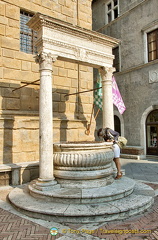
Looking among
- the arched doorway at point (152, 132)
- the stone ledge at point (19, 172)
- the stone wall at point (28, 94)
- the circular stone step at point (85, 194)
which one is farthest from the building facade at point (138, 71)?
the circular stone step at point (85, 194)

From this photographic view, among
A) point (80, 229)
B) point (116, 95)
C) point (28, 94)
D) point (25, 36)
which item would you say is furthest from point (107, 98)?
point (80, 229)

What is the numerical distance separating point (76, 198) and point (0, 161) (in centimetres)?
344

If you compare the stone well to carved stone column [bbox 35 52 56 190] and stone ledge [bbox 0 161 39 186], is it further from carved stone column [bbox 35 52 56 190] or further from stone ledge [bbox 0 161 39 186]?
stone ledge [bbox 0 161 39 186]

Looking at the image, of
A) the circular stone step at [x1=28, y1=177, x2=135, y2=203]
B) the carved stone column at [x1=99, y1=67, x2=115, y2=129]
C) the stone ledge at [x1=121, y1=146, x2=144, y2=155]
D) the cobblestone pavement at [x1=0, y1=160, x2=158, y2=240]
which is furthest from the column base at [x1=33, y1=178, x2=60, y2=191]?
the stone ledge at [x1=121, y1=146, x2=144, y2=155]

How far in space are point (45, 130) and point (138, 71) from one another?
10.8 meters

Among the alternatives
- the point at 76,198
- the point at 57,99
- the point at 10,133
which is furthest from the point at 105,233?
the point at 57,99

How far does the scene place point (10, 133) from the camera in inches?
289

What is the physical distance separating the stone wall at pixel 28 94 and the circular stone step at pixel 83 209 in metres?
2.64

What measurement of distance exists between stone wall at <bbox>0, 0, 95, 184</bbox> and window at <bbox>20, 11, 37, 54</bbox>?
270 mm

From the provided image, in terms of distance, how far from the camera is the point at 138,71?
14656mm

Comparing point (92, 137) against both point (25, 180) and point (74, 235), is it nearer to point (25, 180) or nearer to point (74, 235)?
point (25, 180)

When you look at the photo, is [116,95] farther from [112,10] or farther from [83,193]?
[112,10]

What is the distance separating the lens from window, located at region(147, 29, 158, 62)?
13.9 m

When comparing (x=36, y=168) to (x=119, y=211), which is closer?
(x=119, y=211)
